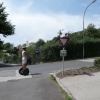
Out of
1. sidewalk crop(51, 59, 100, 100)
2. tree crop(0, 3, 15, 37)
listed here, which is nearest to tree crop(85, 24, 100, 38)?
tree crop(0, 3, 15, 37)

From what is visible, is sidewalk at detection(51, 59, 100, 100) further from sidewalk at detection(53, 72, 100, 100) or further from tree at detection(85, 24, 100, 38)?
tree at detection(85, 24, 100, 38)

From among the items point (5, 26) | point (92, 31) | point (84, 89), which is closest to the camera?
point (84, 89)

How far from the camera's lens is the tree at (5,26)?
36188mm

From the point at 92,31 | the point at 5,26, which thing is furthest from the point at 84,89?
the point at 92,31

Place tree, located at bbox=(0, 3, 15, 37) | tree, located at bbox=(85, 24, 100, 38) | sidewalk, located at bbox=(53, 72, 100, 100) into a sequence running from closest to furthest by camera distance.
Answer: sidewalk, located at bbox=(53, 72, 100, 100), tree, located at bbox=(0, 3, 15, 37), tree, located at bbox=(85, 24, 100, 38)

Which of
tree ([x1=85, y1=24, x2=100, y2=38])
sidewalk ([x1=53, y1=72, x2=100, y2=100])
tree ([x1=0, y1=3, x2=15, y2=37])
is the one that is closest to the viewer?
sidewalk ([x1=53, y1=72, x2=100, y2=100])

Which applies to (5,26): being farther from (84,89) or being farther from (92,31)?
(84,89)

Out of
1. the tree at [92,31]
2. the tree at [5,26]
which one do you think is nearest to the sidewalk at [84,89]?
the tree at [5,26]

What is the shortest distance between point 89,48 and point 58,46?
530cm

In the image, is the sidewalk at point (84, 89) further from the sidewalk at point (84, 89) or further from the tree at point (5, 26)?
the tree at point (5, 26)

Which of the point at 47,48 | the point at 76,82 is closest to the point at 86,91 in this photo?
the point at 76,82

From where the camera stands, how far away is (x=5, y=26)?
3697 centimetres

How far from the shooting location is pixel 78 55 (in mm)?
33406

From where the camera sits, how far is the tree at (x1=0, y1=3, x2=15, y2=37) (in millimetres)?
36188
